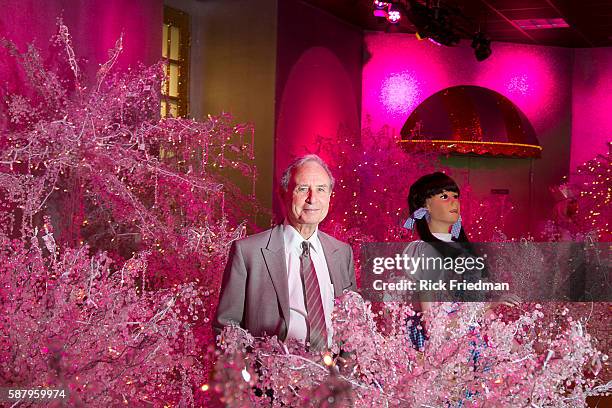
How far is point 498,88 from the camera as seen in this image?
37.7ft

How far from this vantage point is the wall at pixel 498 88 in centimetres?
1119

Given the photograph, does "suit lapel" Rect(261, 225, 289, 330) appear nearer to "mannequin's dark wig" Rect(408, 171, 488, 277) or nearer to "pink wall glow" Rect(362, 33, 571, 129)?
"mannequin's dark wig" Rect(408, 171, 488, 277)

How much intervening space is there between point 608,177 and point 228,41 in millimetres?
4021

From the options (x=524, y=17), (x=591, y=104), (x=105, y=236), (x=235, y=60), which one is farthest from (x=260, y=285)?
(x=591, y=104)

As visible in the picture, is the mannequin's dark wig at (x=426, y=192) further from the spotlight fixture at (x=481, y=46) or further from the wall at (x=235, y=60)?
the spotlight fixture at (x=481, y=46)

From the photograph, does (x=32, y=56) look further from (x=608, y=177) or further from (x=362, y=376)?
(x=608, y=177)

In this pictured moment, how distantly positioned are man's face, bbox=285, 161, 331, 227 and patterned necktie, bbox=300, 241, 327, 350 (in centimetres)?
10

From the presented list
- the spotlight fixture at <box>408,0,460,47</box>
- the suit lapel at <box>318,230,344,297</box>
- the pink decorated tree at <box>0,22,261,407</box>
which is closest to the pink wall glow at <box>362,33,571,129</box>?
the spotlight fixture at <box>408,0,460,47</box>

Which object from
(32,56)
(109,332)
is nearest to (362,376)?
(109,332)

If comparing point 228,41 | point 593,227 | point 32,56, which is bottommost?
point 593,227

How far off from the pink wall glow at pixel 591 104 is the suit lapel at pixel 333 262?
31.7 feet

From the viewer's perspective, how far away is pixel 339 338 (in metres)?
1.72

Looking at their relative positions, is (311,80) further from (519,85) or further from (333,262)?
(333,262)

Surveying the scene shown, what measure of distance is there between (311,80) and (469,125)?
2.46m
